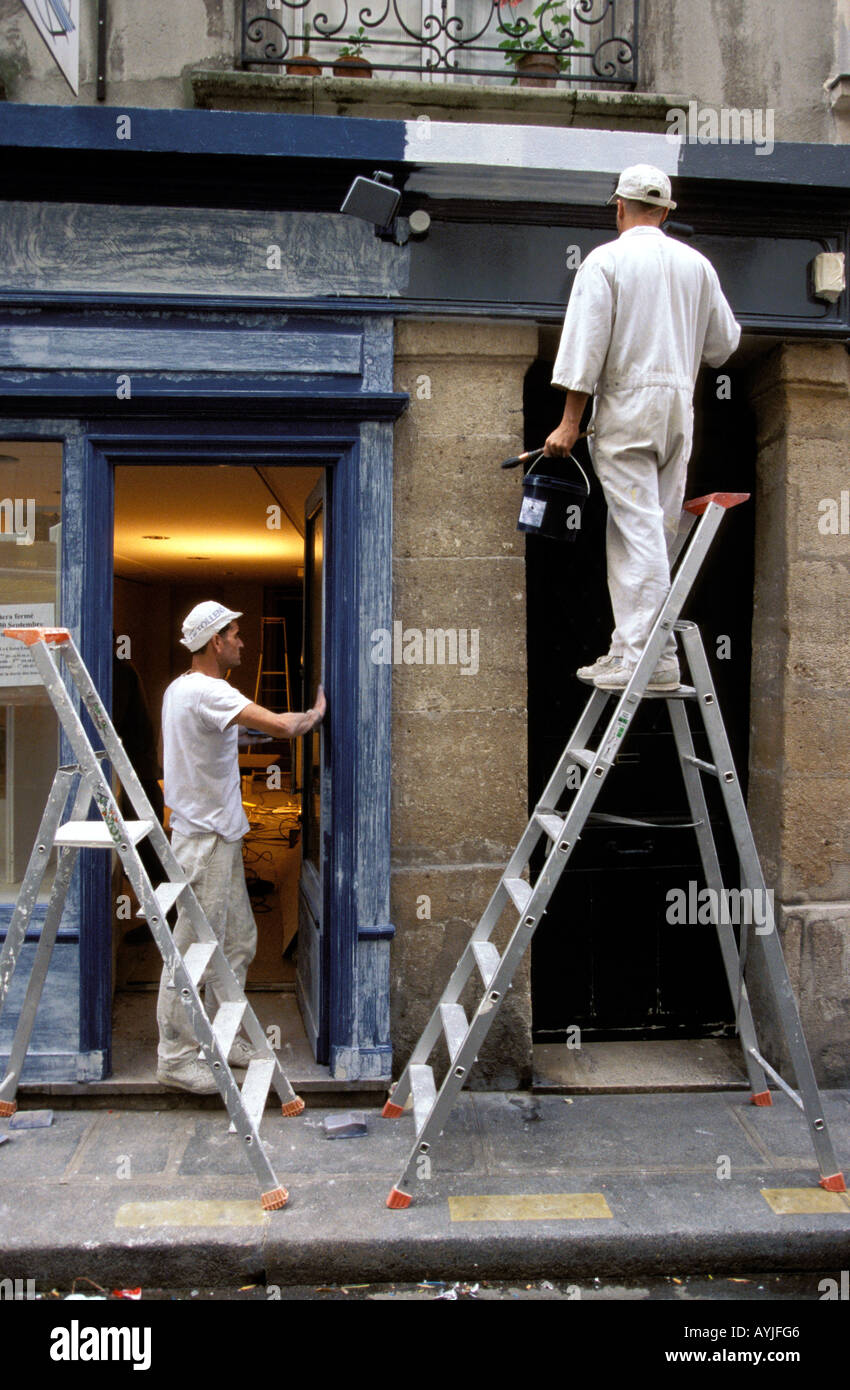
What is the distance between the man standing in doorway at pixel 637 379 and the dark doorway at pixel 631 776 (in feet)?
4.68

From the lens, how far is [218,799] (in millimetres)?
4676

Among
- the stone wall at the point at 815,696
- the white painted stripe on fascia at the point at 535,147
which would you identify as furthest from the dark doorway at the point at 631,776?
the white painted stripe on fascia at the point at 535,147

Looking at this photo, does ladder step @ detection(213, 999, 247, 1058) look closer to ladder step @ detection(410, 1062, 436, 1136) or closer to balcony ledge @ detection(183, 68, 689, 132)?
ladder step @ detection(410, 1062, 436, 1136)

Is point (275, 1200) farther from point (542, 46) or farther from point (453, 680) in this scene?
point (542, 46)

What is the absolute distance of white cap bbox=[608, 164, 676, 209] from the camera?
3752 millimetres

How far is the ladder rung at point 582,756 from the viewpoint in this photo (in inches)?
151

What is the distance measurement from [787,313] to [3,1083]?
486 centimetres

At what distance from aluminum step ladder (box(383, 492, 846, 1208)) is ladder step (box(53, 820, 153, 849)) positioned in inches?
54.1

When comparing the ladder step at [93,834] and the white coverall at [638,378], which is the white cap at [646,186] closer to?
the white coverall at [638,378]

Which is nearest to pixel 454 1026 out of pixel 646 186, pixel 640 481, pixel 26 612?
pixel 640 481

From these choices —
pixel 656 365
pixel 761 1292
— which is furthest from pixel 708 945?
pixel 656 365

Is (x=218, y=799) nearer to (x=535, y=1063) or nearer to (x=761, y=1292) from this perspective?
(x=535, y=1063)

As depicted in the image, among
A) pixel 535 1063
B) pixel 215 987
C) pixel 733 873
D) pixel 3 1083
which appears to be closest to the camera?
pixel 3 1083

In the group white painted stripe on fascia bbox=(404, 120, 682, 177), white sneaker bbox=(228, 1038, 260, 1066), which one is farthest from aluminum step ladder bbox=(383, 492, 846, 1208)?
white painted stripe on fascia bbox=(404, 120, 682, 177)
